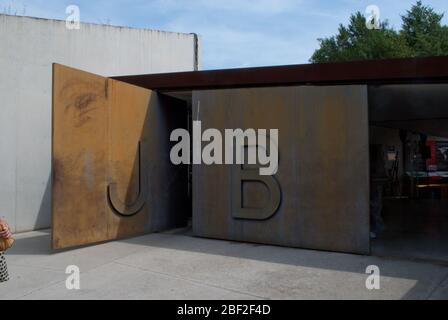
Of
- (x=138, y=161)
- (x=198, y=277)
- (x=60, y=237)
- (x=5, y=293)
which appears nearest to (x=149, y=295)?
(x=198, y=277)

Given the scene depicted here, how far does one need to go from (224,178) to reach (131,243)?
213cm

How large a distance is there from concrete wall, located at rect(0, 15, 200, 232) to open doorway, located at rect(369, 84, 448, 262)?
23.2 ft

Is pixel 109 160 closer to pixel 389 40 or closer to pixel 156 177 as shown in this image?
pixel 156 177

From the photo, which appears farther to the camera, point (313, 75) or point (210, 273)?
point (313, 75)

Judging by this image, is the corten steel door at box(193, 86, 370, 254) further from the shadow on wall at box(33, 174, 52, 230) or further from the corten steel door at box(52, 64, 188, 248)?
the shadow on wall at box(33, 174, 52, 230)

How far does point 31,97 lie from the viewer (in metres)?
10.4

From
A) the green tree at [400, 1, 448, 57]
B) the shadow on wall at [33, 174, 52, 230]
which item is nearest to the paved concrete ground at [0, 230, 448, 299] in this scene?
the shadow on wall at [33, 174, 52, 230]

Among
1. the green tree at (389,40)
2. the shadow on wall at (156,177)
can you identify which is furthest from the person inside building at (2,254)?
the green tree at (389,40)

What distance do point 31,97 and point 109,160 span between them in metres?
3.31

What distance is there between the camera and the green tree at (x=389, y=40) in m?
36.7

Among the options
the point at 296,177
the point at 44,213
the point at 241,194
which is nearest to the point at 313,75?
the point at 296,177

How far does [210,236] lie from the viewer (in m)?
8.82

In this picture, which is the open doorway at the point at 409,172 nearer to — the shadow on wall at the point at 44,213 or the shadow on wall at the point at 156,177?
the shadow on wall at the point at 156,177
